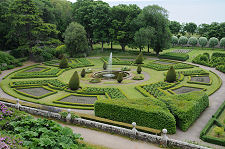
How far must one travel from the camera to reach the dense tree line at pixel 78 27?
1919 inches

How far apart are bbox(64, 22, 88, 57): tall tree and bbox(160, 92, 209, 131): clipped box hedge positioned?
37.0 meters

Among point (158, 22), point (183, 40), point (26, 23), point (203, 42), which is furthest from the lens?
point (183, 40)

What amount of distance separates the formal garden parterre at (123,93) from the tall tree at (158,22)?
6.74m

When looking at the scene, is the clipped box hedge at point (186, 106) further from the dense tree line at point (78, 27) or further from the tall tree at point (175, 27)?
the tall tree at point (175, 27)

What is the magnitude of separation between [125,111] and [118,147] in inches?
171

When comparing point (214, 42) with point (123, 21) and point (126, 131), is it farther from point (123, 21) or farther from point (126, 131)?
point (126, 131)

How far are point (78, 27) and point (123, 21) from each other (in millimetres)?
14076

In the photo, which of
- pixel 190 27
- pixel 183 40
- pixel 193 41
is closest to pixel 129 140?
pixel 193 41

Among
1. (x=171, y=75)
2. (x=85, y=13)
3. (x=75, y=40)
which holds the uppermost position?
(x=85, y=13)

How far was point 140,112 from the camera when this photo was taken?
18.6m

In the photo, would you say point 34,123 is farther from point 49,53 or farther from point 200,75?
point 49,53

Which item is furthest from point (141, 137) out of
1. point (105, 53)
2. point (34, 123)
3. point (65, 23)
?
point (65, 23)

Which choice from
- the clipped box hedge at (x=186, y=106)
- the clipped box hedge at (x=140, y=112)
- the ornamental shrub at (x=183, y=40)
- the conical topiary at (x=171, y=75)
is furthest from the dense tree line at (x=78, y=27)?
the clipped box hedge at (x=140, y=112)

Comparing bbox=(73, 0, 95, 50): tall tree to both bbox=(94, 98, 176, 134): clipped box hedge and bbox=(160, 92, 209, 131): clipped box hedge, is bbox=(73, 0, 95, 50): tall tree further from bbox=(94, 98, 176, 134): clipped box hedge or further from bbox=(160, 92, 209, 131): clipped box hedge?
bbox=(160, 92, 209, 131): clipped box hedge
